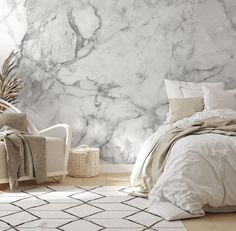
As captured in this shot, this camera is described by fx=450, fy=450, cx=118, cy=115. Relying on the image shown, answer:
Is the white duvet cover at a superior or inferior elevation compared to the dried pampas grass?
inferior

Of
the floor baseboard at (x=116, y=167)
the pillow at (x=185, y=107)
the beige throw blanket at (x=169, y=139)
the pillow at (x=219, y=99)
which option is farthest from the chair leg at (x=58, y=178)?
the pillow at (x=219, y=99)

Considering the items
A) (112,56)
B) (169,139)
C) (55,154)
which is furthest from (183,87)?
(55,154)

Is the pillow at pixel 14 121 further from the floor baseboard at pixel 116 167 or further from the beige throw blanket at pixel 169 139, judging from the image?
the beige throw blanket at pixel 169 139

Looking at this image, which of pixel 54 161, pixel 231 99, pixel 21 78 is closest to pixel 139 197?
pixel 54 161

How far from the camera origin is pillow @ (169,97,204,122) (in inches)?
188

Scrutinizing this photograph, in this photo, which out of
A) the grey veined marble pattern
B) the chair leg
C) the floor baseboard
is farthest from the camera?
the floor baseboard

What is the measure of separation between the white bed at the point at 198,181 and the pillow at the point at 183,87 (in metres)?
1.53

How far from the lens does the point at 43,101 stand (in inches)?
210

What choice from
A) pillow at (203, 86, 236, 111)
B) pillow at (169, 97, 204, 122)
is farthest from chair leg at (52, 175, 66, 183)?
pillow at (203, 86, 236, 111)

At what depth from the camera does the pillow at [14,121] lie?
4.62 m

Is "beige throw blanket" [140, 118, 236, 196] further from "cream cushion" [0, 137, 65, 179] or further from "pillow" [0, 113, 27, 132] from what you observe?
"pillow" [0, 113, 27, 132]

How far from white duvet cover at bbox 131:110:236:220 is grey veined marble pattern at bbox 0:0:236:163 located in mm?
1840

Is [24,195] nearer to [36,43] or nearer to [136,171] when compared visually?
[136,171]

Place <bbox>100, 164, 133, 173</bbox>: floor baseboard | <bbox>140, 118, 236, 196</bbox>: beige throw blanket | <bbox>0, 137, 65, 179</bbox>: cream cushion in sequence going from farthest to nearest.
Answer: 1. <bbox>100, 164, 133, 173</bbox>: floor baseboard
2. <bbox>0, 137, 65, 179</bbox>: cream cushion
3. <bbox>140, 118, 236, 196</bbox>: beige throw blanket
